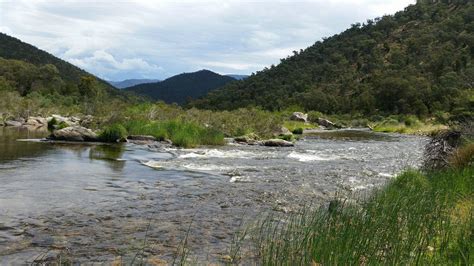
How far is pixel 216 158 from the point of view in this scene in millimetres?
25375

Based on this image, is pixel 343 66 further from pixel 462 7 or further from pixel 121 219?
pixel 121 219

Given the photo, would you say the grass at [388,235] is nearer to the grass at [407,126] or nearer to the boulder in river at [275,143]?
the boulder in river at [275,143]

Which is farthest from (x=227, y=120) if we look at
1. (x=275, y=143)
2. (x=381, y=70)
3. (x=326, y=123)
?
(x=381, y=70)

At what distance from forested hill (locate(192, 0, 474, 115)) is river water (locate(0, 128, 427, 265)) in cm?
5048

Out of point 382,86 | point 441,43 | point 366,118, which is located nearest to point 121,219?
point 366,118

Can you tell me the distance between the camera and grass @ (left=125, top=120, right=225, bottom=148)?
3248 centimetres

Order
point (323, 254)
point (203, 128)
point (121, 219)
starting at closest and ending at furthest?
point (323, 254) < point (121, 219) < point (203, 128)

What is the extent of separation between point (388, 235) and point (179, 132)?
2729 cm

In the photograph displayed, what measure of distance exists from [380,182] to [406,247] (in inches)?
451

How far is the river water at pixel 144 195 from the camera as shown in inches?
352

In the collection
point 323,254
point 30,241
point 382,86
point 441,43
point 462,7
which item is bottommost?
point 30,241

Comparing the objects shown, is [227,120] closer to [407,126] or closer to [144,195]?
[144,195]

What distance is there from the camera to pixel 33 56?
14662 cm

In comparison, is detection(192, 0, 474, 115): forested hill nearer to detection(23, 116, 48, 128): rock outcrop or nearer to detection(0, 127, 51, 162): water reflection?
detection(23, 116, 48, 128): rock outcrop
